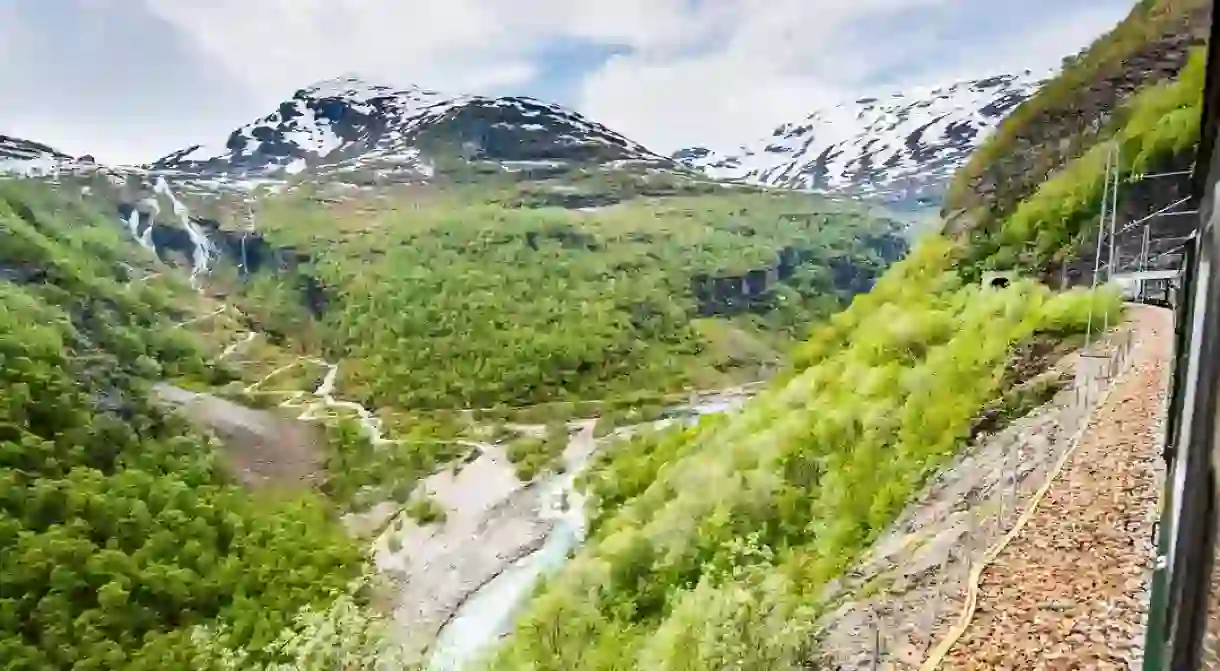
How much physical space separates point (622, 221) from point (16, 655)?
2200 centimetres

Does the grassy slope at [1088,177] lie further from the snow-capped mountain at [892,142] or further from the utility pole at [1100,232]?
the snow-capped mountain at [892,142]

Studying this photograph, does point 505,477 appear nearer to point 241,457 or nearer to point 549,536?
point 549,536

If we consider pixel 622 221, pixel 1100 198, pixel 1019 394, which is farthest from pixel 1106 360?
pixel 622 221

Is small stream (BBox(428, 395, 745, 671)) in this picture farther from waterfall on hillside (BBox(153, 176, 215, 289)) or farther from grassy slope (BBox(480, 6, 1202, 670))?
waterfall on hillside (BBox(153, 176, 215, 289))

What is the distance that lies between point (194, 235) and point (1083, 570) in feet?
81.5

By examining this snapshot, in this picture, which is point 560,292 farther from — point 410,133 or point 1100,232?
point 410,133

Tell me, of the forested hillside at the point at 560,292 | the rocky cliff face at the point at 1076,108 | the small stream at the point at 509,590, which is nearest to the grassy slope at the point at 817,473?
the rocky cliff face at the point at 1076,108

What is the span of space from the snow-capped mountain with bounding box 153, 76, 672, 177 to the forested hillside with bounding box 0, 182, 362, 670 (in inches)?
883

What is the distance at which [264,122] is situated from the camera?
1425 inches

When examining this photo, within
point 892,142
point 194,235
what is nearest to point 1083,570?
point 892,142

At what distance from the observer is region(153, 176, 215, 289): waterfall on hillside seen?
837 inches

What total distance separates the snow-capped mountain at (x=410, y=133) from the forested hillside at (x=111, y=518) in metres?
22.4

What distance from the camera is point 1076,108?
241 inches

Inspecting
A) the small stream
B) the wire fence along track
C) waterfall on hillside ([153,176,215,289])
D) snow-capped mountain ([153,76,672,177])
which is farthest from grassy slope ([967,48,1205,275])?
snow-capped mountain ([153,76,672,177])
